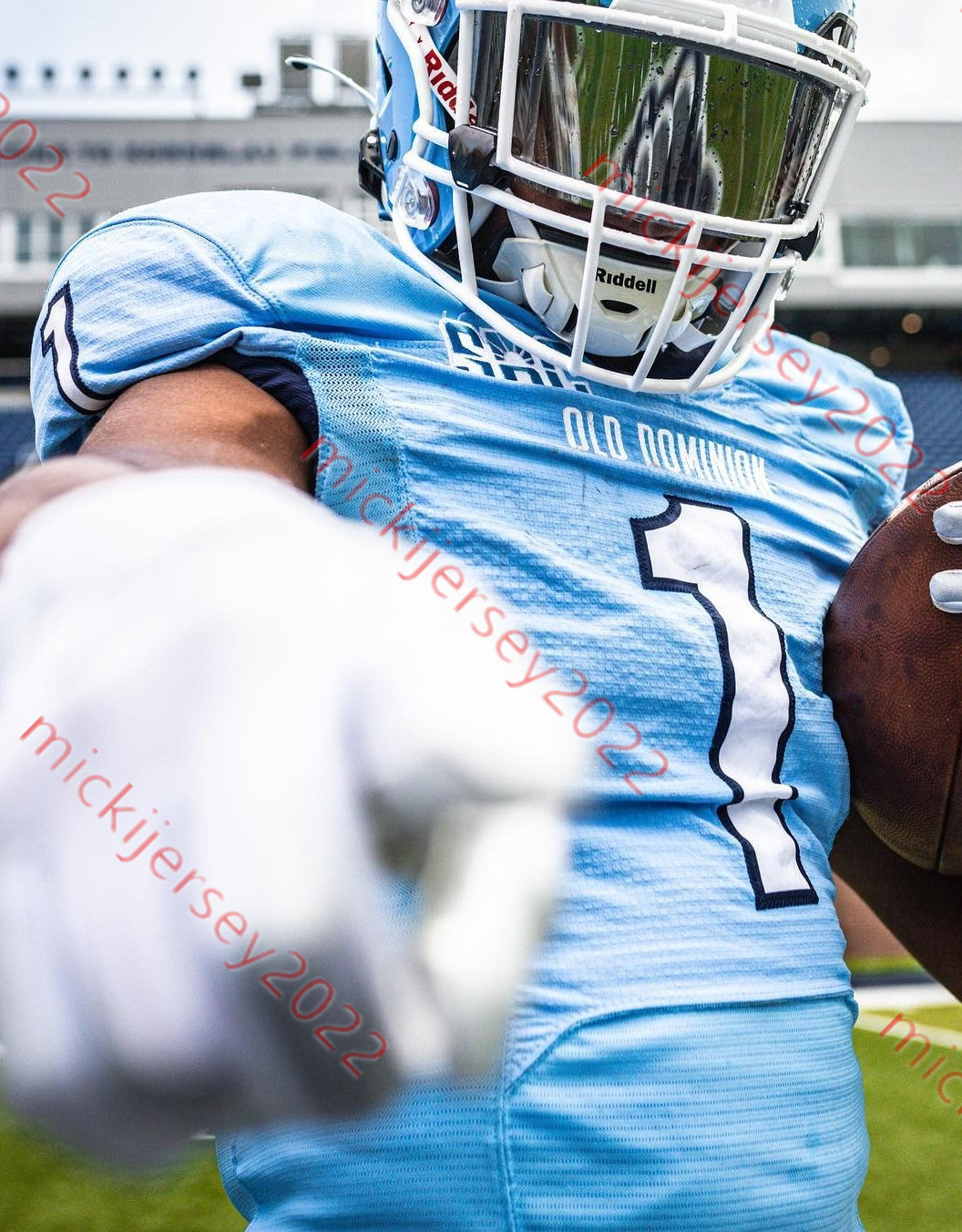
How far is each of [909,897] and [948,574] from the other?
0.92 feet

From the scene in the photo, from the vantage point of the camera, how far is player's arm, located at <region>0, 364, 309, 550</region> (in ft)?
1.96

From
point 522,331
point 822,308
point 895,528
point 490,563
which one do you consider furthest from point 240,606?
point 822,308

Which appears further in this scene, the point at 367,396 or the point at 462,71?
the point at 462,71

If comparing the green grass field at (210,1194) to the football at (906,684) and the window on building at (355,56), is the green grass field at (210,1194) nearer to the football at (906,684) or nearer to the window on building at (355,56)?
the football at (906,684)

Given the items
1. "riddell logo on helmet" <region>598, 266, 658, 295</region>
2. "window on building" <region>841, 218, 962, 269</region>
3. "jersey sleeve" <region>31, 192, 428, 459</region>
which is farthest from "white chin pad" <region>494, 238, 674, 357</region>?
"window on building" <region>841, 218, 962, 269</region>

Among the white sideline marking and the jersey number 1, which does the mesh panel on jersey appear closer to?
the jersey number 1

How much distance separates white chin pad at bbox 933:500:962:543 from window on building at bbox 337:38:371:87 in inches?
262

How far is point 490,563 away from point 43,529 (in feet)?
1.13

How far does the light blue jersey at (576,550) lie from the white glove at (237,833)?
0.22m

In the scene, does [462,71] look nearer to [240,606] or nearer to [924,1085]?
[240,606]

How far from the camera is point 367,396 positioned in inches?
28.2

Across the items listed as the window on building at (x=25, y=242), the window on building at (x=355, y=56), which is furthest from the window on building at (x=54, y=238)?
the window on building at (x=355, y=56)

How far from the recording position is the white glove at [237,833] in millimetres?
343

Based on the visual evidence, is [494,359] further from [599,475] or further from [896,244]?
[896,244]
